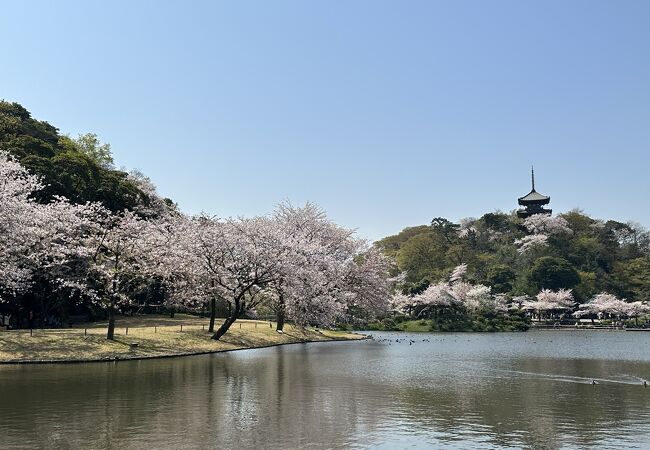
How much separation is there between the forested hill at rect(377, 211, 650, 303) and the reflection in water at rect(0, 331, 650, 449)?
61858 millimetres

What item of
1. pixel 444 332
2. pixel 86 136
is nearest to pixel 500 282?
pixel 444 332

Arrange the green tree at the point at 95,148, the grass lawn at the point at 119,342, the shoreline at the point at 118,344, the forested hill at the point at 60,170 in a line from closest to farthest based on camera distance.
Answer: the shoreline at the point at 118,344 < the grass lawn at the point at 119,342 < the forested hill at the point at 60,170 < the green tree at the point at 95,148

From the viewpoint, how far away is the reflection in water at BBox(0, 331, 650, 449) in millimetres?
16969

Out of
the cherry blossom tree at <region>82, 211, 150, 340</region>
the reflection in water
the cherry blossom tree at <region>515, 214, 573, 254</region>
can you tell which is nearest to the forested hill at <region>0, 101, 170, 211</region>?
the cherry blossom tree at <region>82, 211, 150, 340</region>

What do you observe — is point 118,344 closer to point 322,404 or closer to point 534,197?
point 322,404

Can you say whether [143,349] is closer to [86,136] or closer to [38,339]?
[38,339]

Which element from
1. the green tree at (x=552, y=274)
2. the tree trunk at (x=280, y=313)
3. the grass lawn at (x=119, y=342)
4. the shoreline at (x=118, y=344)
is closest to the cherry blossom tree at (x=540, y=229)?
the green tree at (x=552, y=274)

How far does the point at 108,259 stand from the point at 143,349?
23.3ft

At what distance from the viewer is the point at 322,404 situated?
22328 mm

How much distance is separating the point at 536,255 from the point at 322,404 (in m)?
105

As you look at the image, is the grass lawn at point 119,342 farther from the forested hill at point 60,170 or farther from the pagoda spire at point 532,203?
the pagoda spire at point 532,203

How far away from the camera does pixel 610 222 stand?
428 ft

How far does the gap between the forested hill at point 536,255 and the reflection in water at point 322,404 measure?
203 ft

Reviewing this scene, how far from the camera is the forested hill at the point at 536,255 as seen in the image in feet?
356
